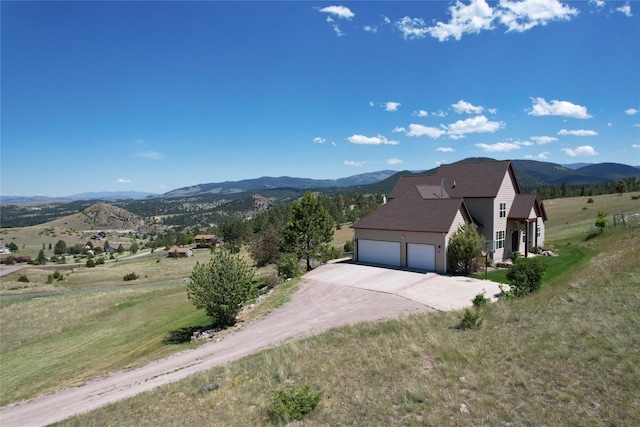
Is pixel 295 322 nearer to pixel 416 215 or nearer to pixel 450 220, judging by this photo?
pixel 450 220

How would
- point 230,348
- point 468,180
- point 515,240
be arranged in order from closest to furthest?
point 230,348, point 515,240, point 468,180

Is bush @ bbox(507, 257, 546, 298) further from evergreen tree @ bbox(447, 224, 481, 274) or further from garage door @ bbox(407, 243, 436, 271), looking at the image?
garage door @ bbox(407, 243, 436, 271)

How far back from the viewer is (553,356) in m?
8.28

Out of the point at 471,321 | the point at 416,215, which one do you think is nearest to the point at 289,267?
the point at 416,215

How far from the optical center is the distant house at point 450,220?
95.5 feet

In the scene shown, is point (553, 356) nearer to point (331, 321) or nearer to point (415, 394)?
point (415, 394)

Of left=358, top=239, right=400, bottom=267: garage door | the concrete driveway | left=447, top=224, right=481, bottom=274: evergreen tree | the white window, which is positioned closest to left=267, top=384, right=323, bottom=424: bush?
the concrete driveway

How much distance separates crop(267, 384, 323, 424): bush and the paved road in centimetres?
682

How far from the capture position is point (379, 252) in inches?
1276

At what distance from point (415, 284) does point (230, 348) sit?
13011mm

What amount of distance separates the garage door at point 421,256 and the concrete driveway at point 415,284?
1323mm

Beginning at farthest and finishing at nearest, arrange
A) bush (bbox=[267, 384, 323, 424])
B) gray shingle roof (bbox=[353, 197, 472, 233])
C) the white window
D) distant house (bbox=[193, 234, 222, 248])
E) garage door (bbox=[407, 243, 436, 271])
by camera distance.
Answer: distant house (bbox=[193, 234, 222, 248])
the white window
gray shingle roof (bbox=[353, 197, 472, 233])
garage door (bbox=[407, 243, 436, 271])
bush (bbox=[267, 384, 323, 424])

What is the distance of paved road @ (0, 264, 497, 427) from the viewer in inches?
556

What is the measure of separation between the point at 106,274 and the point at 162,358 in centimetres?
6241
